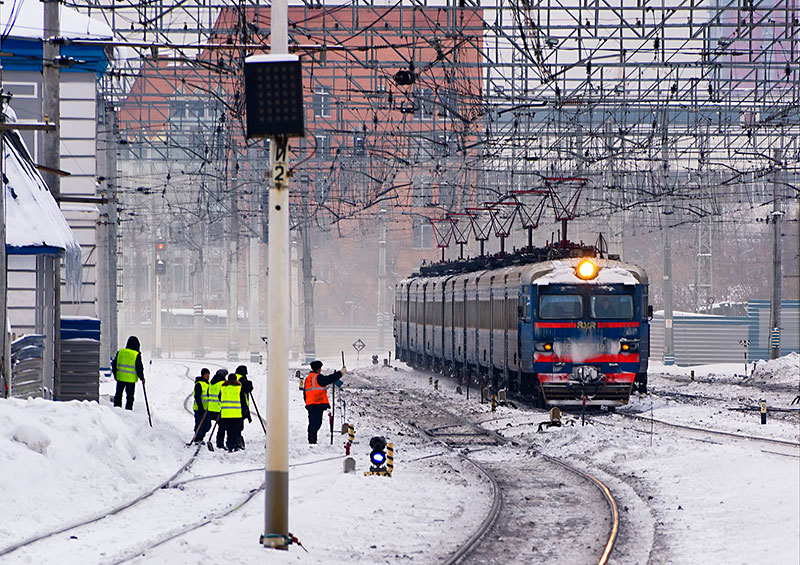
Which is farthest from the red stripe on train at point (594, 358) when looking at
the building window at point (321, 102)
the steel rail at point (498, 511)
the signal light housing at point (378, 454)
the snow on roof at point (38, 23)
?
the snow on roof at point (38, 23)

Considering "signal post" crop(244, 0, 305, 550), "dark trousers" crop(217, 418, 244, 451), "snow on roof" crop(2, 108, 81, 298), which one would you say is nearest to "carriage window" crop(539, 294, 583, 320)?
"dark trousers" crop(217, 418, 244, 451)

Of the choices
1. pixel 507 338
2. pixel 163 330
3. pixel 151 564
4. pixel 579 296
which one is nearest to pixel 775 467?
pixel 151 564

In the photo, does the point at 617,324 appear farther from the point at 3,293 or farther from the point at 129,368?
the point at 3,293

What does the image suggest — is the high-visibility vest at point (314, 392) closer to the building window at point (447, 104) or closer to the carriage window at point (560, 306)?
the building window at point (447, 104)

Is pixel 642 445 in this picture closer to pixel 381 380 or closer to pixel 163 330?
pixel 381 380

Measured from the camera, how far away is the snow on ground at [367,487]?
1160 centimetres

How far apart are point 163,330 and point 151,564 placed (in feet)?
240

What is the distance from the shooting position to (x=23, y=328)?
101ft

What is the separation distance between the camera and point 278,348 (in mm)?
10641

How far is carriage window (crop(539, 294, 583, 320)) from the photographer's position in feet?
87.6

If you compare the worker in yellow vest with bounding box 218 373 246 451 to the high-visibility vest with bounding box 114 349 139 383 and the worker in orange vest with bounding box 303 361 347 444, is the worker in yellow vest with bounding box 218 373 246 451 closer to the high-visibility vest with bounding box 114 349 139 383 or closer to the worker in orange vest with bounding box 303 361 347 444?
the worker in orange vest with bounding box 303 361 347 444

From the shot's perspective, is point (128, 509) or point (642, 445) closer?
point (128, 509)

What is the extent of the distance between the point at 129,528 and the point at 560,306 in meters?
15.8

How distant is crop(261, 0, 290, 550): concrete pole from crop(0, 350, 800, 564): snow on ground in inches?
12.9
